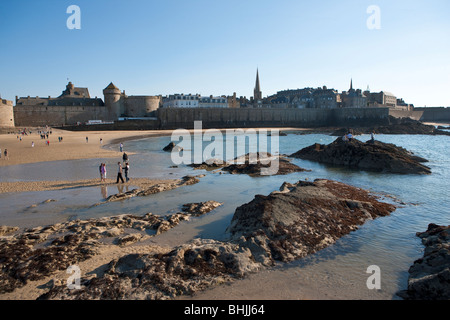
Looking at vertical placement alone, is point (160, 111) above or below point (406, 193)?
above

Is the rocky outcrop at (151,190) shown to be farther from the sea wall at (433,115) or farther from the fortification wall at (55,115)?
the sea wall at (433,115)

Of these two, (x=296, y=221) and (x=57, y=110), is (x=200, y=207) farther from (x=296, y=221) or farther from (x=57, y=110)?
(x=57, y=110)

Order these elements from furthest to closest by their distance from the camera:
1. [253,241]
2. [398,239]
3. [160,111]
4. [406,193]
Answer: [160,111] < [406,193] < [398,239] < [253,241]

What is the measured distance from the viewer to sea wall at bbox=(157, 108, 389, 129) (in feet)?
195

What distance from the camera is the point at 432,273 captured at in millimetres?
5102

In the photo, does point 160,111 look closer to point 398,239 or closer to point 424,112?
point 398,239

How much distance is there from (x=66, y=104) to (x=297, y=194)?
56.9m

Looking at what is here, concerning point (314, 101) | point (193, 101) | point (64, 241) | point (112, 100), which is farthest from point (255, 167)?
point (314, 101)

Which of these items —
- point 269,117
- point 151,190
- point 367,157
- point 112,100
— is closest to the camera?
point 151,190

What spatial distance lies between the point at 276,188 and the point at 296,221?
559 centimetres

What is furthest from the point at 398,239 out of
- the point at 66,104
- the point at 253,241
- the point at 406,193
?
the point at 66,104

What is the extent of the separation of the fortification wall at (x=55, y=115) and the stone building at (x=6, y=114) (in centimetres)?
369

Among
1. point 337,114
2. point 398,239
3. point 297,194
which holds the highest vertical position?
point 337,114
